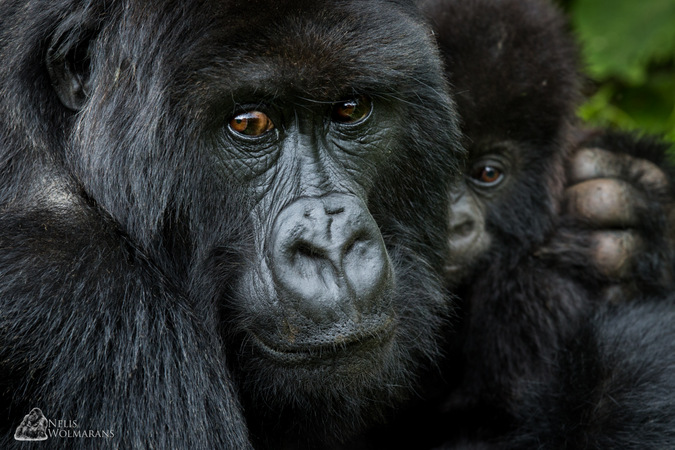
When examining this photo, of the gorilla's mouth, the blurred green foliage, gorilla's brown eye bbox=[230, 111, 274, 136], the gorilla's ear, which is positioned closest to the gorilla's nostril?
the gorilla's mouth

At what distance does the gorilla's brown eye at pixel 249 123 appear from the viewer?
104 inches

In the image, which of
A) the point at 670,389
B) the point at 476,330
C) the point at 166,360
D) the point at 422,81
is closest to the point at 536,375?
the point at 476,330

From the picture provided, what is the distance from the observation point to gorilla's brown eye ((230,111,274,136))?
2.64 m

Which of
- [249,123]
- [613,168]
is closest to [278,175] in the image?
[249,123]

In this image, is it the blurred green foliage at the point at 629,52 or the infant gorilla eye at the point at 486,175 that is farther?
the blurred green foliage at the point at 629,52

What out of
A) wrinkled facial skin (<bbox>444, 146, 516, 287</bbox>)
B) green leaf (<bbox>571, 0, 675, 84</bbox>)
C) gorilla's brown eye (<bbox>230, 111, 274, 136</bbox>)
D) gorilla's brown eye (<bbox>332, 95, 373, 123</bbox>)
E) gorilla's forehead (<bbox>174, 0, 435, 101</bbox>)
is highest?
green leaf (<bbox>571, 0, 675, 84</bbox>)

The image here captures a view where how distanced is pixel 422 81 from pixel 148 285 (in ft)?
3.87

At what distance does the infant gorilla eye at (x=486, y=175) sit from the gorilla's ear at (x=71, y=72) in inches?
77.4

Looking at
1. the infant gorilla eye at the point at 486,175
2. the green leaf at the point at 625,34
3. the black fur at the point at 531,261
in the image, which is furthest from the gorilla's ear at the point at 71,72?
the green leaf at the point at 625,34

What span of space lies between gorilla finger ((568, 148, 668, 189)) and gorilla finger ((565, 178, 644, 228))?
61mm

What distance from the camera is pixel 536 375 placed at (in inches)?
144

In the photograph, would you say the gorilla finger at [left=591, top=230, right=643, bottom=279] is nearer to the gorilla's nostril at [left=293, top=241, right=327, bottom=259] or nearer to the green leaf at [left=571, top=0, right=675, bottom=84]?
the green leaf at [left=571, top=0, right=675, bottom=84]

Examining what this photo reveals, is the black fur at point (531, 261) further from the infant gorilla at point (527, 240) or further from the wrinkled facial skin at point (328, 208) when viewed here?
the wrinkled facial skin at point (328, 208)

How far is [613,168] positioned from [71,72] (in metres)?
2.63
